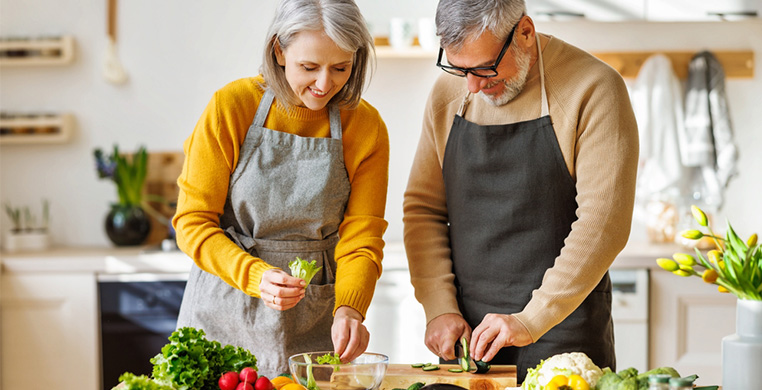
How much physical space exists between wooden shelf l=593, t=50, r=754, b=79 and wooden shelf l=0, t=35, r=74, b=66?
245 centimetres

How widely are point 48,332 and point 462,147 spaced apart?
84.8 inches

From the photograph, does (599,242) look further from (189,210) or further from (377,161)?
(189,210)

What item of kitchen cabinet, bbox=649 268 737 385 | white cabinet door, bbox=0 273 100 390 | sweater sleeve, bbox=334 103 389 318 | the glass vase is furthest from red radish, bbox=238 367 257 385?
kitchen cabinet, bbox=649 268 737 385

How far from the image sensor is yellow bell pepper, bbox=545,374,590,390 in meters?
1.13

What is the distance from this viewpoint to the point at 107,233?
11.1 feet

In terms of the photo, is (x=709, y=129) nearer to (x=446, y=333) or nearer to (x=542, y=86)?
(x=542, y=86)

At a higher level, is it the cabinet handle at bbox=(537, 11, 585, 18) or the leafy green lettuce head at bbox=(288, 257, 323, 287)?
the cabinet handle at bbox=(537, 11, 585, 18)

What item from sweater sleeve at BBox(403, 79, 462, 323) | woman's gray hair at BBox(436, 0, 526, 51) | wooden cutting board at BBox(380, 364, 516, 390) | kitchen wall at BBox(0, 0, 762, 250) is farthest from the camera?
kitchen wall at BBox(0, 0, 762, 250)

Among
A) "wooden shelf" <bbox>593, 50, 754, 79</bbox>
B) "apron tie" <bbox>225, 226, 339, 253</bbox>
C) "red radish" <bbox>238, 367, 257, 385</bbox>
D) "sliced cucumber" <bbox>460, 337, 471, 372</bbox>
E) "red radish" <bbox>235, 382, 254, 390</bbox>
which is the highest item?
"wooden shelf" <bbox>593, 50, 754, 79</bbox>

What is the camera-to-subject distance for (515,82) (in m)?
1.59

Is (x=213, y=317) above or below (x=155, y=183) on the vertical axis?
below

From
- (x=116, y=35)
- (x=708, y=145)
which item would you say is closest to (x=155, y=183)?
(x=116, y=35)

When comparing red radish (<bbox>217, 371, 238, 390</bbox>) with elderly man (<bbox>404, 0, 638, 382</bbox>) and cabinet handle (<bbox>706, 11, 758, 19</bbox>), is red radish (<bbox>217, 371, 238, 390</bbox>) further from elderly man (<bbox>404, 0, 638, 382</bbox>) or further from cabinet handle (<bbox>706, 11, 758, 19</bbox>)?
cabinet handle (<bbox>706, 11, 758, 19</bbox>)

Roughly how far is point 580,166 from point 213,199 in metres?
0.76
